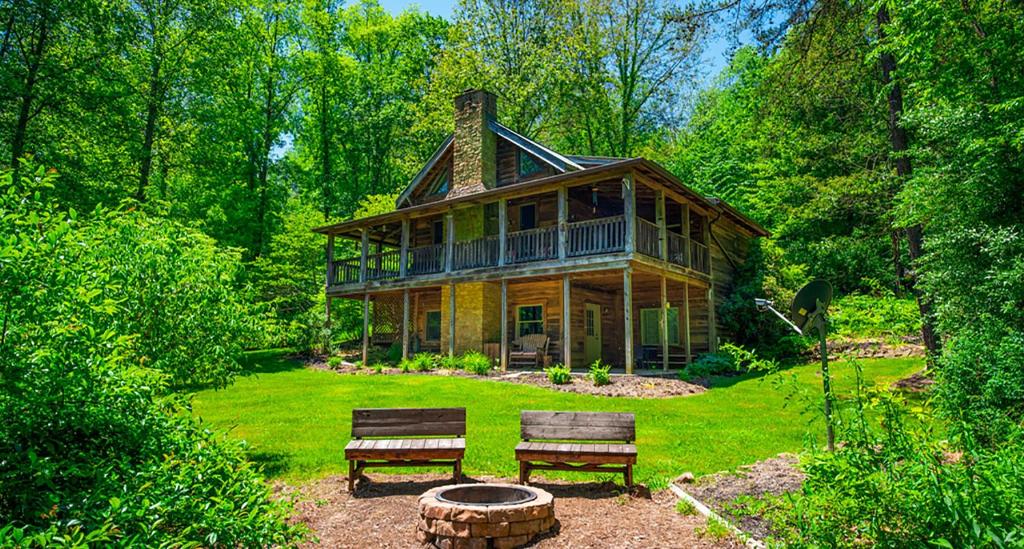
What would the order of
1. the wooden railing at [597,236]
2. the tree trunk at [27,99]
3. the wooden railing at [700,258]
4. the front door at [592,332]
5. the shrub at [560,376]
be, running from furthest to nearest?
the front door at [592,332] → the wooden railing at [700,258] → the tree trunk at [27,99] → the wooden railing at [597,236] → the shrub at [560,376]

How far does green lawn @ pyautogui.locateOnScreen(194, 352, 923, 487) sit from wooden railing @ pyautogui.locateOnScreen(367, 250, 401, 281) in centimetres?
570

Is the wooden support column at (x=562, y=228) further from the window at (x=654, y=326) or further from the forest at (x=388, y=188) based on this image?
the window at (x=654, y=326)

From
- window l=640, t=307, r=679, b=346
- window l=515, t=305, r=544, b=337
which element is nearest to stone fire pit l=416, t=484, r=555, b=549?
window l=515, t=305, r=544, b=337

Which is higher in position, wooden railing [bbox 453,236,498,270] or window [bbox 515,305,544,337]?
wooden railing [bbox 453,236,498,270]

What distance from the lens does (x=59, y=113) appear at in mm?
19375

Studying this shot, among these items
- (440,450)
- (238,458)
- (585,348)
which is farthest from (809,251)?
(238,458)

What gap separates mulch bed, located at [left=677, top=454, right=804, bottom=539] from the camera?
5.27 metres

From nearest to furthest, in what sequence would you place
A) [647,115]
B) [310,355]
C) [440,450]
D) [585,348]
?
[440,450] → [585,348] → [310,355] → [647,115]

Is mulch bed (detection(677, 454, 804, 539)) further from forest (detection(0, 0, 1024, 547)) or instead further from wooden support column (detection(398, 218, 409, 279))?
wooden support column (detection(398, 218, 409, 279))

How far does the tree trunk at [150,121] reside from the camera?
24305 millimetres

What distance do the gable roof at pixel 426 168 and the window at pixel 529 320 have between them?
678cm

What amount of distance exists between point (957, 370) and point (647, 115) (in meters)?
31.6

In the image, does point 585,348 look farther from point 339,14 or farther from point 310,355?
point 339,14

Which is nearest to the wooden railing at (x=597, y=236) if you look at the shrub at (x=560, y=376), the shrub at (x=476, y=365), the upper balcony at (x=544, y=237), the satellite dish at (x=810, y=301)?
the upper balcony at (x=544, y=237)
